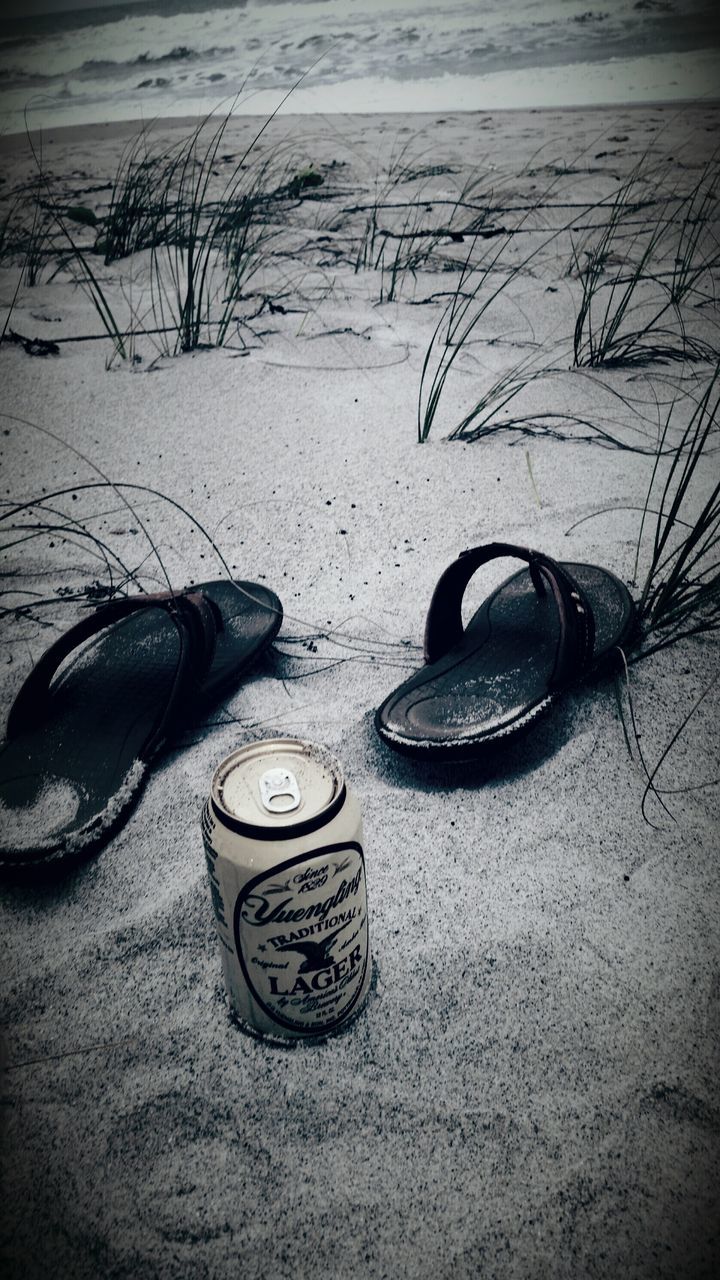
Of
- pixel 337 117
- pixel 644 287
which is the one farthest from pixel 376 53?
pixel 644 287

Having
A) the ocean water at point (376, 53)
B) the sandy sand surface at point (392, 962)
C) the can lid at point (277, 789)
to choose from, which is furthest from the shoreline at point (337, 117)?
the can lid at point (277, 789)

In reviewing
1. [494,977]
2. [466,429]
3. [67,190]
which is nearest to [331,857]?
[494,977]

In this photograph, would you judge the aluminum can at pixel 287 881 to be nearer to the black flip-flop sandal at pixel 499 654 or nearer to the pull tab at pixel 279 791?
the pull tab at pixel 279 791

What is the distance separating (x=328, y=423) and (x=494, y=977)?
2.19 m

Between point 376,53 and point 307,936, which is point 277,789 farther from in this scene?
point 376,53

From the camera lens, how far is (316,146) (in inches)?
239

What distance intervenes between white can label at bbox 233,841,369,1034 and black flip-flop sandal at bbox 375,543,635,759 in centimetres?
48

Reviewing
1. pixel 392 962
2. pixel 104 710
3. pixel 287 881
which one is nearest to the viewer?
pixel 287 881

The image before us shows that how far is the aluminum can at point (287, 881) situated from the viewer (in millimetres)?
856

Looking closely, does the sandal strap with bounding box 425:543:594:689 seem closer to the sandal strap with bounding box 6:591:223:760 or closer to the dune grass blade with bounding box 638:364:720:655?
the dune grass blade with bounding box 638:364:720:655

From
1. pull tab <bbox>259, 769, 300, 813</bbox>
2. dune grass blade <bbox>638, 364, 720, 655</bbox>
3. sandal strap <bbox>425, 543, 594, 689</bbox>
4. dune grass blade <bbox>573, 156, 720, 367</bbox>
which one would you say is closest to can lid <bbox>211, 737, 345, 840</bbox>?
pull tab <bbox>259, 769, 300, 813</bbox>

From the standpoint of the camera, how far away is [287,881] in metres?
0.86

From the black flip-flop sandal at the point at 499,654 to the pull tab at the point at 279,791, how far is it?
0.52 metres

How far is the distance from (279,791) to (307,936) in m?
0.20
